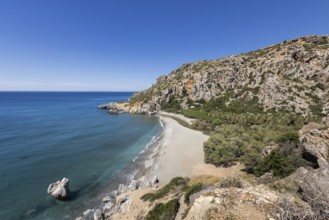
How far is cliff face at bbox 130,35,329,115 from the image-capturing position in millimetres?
65125

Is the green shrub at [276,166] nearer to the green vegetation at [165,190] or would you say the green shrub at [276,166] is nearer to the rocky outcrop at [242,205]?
the green vegetation at [165,190]

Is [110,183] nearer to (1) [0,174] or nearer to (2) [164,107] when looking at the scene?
(1) [0,174]

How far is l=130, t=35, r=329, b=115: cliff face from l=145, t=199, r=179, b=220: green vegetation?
60.0 metres

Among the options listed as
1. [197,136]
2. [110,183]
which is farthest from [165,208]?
[197,136]

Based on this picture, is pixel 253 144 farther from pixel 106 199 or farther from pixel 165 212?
pixel 106 199

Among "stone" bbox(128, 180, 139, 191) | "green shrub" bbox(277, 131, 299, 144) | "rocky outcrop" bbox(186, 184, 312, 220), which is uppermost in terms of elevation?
"rocky outcrop" bbox(186, 184, 312, 220)

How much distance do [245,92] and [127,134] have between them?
49926 mm

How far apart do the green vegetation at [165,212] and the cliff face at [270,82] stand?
2360 inches

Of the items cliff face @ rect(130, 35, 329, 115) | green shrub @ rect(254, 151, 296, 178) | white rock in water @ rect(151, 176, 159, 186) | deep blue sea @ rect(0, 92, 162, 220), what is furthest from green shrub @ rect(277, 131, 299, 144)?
cliff face @ rect(130, 35, 329, 115)

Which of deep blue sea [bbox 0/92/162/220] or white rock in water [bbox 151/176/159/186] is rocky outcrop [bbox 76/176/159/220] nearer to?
white rock in water [bbox 151/176/159/186]

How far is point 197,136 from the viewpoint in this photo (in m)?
43.6

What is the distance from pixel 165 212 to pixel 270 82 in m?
71.4

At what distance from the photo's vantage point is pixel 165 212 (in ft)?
44.1

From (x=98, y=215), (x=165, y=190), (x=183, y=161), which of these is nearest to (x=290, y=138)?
(x=183, y=161)
